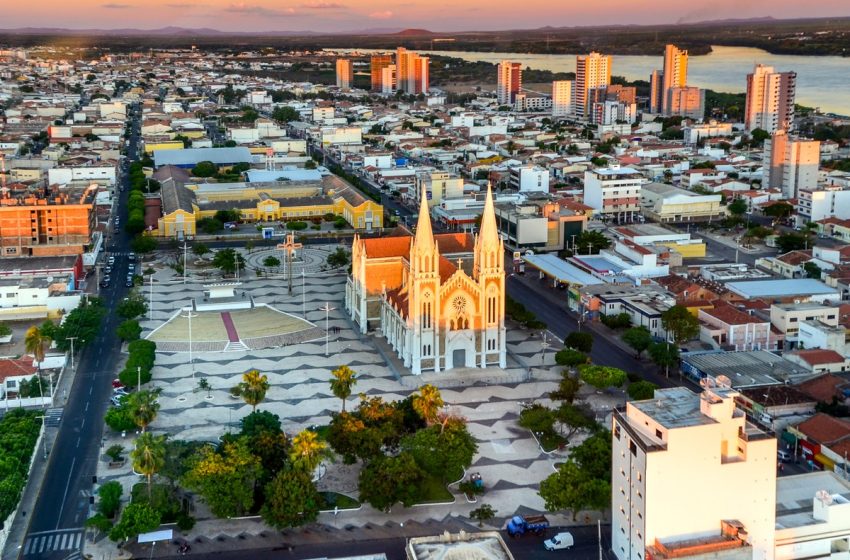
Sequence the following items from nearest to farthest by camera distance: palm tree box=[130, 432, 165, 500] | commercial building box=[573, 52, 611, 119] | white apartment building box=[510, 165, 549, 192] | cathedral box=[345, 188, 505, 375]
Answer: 1. palm tree box=[130, 432, 165, 500]
2. cathedral box=[345, 188, 505, 375]
3. white apartment building box=[510, 165, 549, 192]
4. commercial building box=[573, 52, 611, 119]

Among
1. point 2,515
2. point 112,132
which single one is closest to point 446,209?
point 2,515

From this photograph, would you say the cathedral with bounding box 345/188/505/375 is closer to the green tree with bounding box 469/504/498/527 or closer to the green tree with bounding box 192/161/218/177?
the green tree with bounding box 469/504/498/527

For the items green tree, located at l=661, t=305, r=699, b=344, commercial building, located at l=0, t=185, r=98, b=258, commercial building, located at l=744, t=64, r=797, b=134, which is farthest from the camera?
commercial building, located at l=744, t=64, r=797, b=134

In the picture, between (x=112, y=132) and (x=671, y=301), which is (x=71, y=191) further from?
(x=112, y=132)

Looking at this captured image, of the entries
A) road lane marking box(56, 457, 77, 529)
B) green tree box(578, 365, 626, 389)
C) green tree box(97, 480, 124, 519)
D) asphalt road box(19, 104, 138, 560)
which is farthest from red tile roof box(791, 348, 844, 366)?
→ road lane marking box(56, 457, 77, 529)

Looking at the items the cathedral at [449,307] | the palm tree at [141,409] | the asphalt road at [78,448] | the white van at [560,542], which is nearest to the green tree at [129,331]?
the asphalt road at [78,448]

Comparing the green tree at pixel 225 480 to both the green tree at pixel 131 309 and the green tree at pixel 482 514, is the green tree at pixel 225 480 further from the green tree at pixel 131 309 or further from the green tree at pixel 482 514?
the green tree at pixel 131 309

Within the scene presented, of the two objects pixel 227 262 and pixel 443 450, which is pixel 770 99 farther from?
pixel 443 450
